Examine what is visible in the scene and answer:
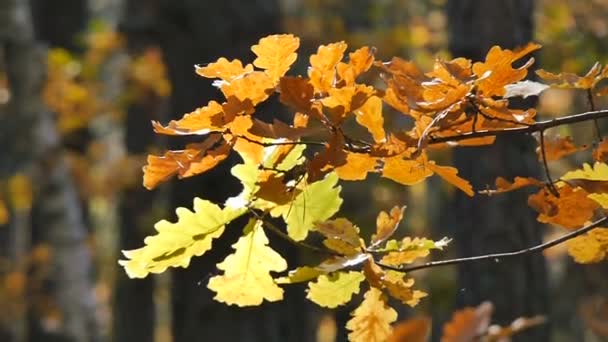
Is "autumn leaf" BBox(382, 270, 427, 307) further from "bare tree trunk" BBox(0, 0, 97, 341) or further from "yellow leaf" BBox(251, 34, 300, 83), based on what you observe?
"bare tree trunk" BBox(0, 0, 97, 341)

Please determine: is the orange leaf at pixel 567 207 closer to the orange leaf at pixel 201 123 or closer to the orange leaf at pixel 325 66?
the orange leaf at pixel 325 66

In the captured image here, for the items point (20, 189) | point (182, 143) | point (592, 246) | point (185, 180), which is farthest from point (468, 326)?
point (20, 189)

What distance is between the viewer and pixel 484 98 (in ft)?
4.24

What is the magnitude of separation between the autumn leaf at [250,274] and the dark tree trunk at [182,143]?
296 cm

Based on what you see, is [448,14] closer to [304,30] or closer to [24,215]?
[304,30]

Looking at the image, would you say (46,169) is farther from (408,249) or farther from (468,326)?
(468,326)

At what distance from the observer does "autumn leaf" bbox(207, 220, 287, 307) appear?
1384 millimetres

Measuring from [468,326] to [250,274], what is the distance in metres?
0.62

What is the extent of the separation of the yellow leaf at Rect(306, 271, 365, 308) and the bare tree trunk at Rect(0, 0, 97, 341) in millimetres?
5073

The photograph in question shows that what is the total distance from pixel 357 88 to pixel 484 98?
0.15 m

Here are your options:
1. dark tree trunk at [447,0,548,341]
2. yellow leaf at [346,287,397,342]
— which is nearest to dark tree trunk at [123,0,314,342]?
dark tree trunk at [447,0,548,341]

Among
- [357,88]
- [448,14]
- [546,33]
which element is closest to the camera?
[357,88]

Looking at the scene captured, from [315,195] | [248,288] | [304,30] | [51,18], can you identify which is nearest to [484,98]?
[315,195]

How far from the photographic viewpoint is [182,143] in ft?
15.6
